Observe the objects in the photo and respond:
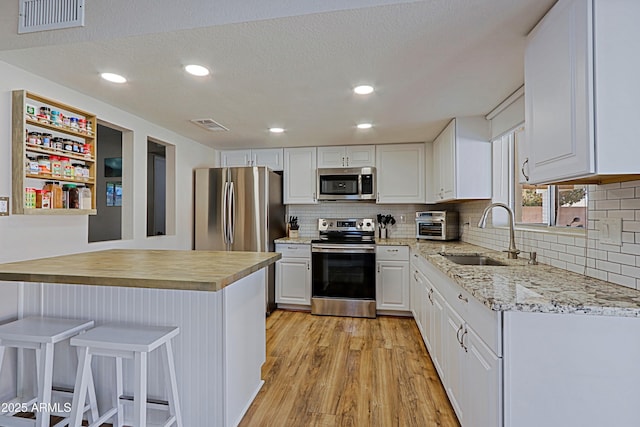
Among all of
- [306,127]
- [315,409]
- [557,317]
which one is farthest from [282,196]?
[557,317]

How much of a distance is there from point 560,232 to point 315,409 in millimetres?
1818

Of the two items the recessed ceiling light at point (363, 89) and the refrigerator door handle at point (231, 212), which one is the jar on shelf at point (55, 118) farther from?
the recessed ceiling light at point (363, 89)

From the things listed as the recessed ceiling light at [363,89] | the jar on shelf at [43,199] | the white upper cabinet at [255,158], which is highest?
the recessed ceiling light at [363,89]

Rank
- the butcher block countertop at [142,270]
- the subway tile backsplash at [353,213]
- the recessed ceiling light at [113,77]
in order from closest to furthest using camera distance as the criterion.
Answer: the butcher block countertop at [142,270], the recessed ceiling light at [113,77], the subway tile backsplash at [353,213]

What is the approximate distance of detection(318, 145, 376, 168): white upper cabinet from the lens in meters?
4.14

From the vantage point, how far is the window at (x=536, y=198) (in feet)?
6.53

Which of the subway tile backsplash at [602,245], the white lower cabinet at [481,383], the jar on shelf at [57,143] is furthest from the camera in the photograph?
the jar on shelf at [57,143]

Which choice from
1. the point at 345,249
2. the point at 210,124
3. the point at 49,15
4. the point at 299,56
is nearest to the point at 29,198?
the point at 49,15

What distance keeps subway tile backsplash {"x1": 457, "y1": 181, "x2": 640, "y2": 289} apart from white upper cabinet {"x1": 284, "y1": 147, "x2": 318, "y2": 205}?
2567mm

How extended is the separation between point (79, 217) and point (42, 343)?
1139 mm

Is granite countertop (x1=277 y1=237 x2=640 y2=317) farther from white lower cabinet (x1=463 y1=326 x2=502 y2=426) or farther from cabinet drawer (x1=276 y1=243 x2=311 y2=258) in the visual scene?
cabinet drawer (x1=276 y1=243 x2=311 y2=258)

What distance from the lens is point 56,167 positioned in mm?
2211

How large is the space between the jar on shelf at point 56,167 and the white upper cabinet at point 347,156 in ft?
8.75

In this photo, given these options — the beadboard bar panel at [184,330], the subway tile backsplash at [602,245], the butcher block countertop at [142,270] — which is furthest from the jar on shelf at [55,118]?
the subway tile backsplash at [602,245]
